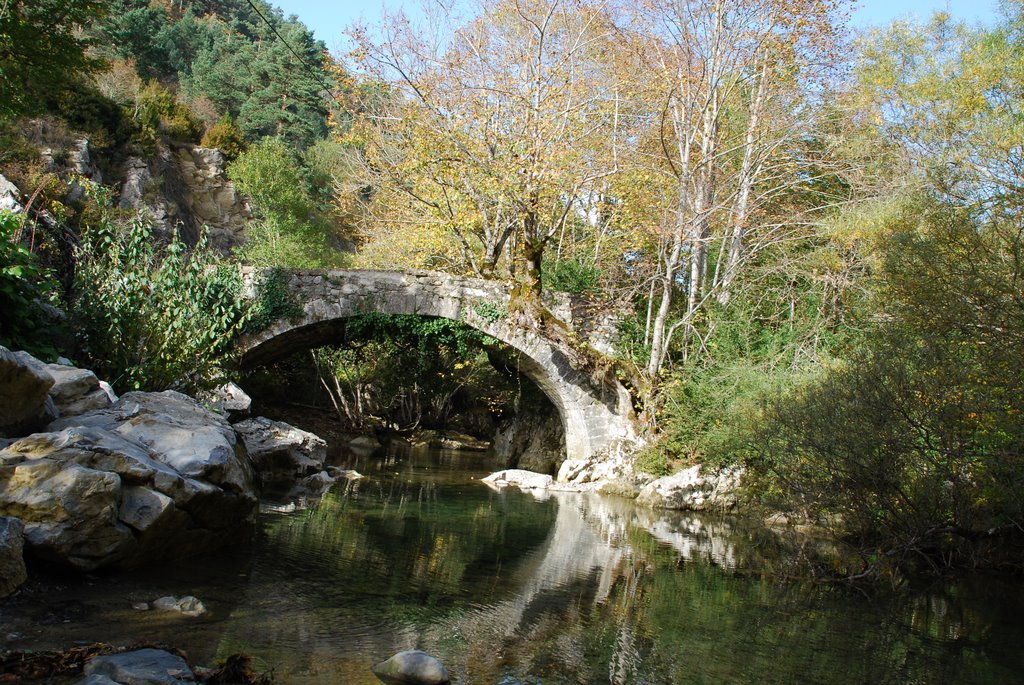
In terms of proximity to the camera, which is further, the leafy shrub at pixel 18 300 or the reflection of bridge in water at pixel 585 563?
the leafy shrub at pixel 18 300

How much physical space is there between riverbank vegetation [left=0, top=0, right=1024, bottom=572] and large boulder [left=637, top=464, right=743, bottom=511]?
20.2 inches

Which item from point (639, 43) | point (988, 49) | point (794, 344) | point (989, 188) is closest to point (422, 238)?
point (639, 43)

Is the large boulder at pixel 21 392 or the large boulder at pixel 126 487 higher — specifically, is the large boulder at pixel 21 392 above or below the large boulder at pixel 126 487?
above

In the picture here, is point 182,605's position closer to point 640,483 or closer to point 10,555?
point 10,555

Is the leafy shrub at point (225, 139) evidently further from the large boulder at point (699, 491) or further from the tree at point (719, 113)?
the large boulder at point (699, 491)

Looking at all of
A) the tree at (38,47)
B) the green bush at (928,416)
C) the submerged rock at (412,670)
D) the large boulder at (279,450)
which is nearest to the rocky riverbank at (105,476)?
the submerged rock at (412,670)

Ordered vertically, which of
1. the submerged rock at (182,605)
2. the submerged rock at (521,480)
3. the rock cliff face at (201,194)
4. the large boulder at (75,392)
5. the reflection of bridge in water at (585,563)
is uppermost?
the rock cliff face at (201,194)

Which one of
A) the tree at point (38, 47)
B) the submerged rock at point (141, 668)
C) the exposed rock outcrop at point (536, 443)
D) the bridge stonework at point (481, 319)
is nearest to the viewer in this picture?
the submerged rock at point (141, 668)

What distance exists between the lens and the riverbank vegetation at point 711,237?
7.74 meters

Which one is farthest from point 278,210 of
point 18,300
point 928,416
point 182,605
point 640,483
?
point 182,605

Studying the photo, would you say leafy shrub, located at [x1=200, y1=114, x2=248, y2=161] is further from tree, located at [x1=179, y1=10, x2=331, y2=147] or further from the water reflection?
the water reflection

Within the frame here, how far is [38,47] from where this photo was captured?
14.4 metres

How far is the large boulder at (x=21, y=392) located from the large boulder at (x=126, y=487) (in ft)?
0.77

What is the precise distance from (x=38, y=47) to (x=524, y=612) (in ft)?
44.7
